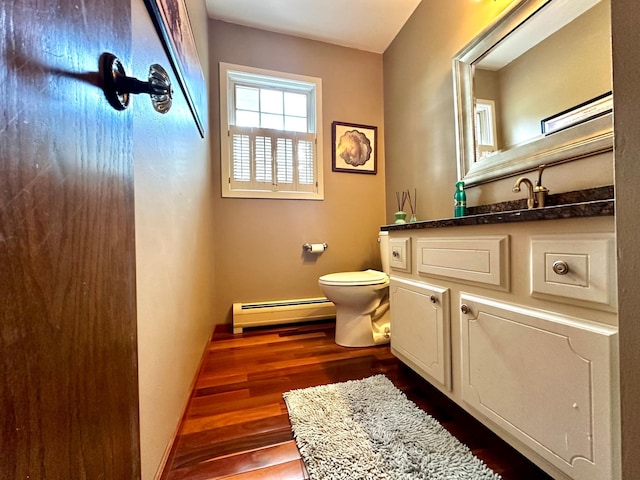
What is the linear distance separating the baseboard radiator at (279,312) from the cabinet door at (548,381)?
1396 millimetres

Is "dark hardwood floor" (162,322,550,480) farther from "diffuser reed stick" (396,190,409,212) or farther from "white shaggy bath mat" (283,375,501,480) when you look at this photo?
"diffuser reed stick" (396,190,409,212)

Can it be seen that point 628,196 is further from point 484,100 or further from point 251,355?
point 251,355

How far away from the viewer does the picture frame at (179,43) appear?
800mm

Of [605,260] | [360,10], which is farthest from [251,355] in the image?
[360,10]

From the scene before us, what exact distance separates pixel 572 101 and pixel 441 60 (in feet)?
3.14

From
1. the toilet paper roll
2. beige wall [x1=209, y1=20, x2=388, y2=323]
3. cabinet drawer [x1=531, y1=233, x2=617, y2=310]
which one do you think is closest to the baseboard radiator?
beige wall [x1=209, y1=20, x2=388, y2=323]

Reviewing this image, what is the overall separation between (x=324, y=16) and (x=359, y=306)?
2170 mm

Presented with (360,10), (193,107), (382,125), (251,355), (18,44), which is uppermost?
(360,10)

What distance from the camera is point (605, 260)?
0.57 metres

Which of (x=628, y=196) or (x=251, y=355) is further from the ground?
(x=628, y=196)

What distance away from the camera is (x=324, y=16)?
79.7 inches

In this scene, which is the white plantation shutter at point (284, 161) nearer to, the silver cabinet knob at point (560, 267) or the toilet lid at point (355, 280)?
the toilet lid at point (355, 280)

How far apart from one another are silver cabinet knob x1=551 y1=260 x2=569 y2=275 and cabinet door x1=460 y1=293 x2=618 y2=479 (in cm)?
11

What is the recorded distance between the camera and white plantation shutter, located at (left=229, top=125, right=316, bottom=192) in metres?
2.15
